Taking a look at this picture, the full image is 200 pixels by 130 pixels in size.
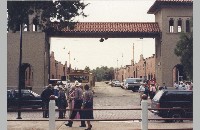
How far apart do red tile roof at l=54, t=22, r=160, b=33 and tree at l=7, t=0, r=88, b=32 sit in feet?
80.7

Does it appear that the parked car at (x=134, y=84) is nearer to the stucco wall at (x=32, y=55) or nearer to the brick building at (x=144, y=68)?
the brick building at (x=144, y=68)

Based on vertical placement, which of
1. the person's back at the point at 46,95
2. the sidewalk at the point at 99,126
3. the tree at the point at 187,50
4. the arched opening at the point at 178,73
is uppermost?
the tree at the point at 187,50

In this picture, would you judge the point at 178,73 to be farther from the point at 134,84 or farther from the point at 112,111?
the point at 112,111

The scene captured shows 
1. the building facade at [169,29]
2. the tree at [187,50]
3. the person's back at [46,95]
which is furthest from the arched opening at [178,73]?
the person's back at [46,95]

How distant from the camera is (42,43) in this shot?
36.0 meters

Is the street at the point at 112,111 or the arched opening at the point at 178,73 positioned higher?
the arched opening at the point at 178,73

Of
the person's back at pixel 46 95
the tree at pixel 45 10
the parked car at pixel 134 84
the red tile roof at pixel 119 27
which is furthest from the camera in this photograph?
the parked car at pixel 134 84

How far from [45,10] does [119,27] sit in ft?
88.6

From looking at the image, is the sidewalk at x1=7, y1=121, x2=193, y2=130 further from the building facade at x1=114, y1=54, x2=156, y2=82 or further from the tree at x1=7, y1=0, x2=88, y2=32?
the building facade at x1=114, y1=54, x2=156, y2=82

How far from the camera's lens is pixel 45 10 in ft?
40.8

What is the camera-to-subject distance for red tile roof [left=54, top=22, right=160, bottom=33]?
3828 centimetres

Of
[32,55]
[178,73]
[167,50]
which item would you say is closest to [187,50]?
[167,50]

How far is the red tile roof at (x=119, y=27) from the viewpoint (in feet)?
126

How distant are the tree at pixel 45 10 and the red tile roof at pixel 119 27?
80.7ft
